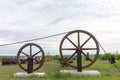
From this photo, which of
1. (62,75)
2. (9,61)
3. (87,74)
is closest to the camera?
(62,75)

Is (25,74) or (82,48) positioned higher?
(82,48)

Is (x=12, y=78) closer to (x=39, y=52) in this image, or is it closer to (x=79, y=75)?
(x=39, y=52)

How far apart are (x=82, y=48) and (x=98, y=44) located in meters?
0.92

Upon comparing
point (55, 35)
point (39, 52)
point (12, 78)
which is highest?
point (55, 35)

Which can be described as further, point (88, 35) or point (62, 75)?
point (88, 35)

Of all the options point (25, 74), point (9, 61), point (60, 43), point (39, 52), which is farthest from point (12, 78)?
point (9, 61)

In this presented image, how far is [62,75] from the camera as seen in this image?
45.0 ft

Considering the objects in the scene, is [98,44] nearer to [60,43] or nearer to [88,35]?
[88,35]

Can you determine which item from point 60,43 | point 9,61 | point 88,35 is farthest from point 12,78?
point 9,61

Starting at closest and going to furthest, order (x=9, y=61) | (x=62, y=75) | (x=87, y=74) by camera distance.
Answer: (x=62, y=75), (x=87, y=74), (x=9, y=61)

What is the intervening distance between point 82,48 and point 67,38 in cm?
103

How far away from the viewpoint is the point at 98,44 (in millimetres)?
15102

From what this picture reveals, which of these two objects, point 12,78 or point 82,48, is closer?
point 12,78

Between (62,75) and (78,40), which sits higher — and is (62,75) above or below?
below
